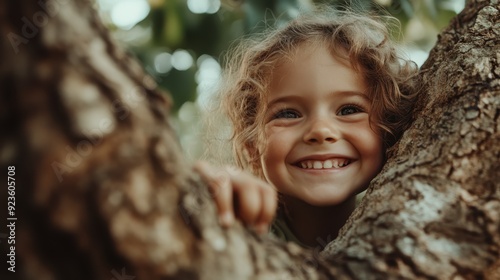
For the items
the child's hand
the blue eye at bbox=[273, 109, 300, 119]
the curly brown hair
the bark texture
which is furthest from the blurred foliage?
the child's hand

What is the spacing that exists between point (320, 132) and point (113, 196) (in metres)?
1.00

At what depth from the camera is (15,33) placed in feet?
1.73

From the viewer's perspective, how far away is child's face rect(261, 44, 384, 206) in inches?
59.3

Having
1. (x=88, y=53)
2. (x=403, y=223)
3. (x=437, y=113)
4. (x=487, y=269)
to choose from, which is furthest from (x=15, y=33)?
(x=437, y=113)

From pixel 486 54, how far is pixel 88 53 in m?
0.82

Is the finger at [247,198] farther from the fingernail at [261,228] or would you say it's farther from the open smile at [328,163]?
the open smile at [328,163]

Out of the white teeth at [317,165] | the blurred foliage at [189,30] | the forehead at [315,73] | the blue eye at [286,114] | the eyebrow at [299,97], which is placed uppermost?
the blurred foliage at [189,30]

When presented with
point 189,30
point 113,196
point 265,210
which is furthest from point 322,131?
point 189,30

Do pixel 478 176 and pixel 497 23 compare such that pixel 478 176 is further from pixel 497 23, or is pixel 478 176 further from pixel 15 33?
pixel 15 33

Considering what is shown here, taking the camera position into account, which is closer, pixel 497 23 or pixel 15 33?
pixel 15 33

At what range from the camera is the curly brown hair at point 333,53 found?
5.04 ft

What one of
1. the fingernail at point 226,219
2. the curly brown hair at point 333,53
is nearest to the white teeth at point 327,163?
the curly brown hair at point 333,53

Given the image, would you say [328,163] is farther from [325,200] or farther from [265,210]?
[265,210]

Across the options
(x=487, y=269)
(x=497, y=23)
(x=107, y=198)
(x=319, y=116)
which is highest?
(x=497, y=23)
